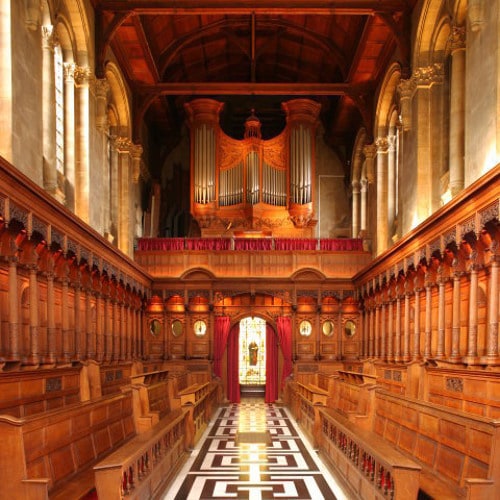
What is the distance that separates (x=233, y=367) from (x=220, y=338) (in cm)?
118

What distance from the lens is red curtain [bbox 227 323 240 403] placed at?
Answer: 67.1 ft

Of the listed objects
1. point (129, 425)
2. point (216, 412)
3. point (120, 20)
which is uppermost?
point (120, 20)

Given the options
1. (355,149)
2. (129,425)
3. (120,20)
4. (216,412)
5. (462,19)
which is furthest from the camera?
(355,149)

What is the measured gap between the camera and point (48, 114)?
40.9 ft

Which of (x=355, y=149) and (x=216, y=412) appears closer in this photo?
(x=216, y=412)

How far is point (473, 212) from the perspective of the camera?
9930mm

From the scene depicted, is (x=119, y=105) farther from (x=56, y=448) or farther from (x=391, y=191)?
(x=56, y=448)

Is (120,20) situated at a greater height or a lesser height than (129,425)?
greater

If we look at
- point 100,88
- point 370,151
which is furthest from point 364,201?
point 100,88

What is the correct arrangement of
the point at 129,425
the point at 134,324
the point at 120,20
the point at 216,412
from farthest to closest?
the point at 134,324
the point at 216,412
the point at 120,20
the point at 129,425

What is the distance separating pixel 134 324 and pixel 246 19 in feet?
33.7

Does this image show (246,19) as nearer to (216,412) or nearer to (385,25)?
(385,25)

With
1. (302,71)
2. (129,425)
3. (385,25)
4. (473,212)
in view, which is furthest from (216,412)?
(302,71)

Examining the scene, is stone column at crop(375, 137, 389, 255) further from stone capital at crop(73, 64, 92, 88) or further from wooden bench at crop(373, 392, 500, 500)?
wooden bench at crop(373, 392, 500, 500)
